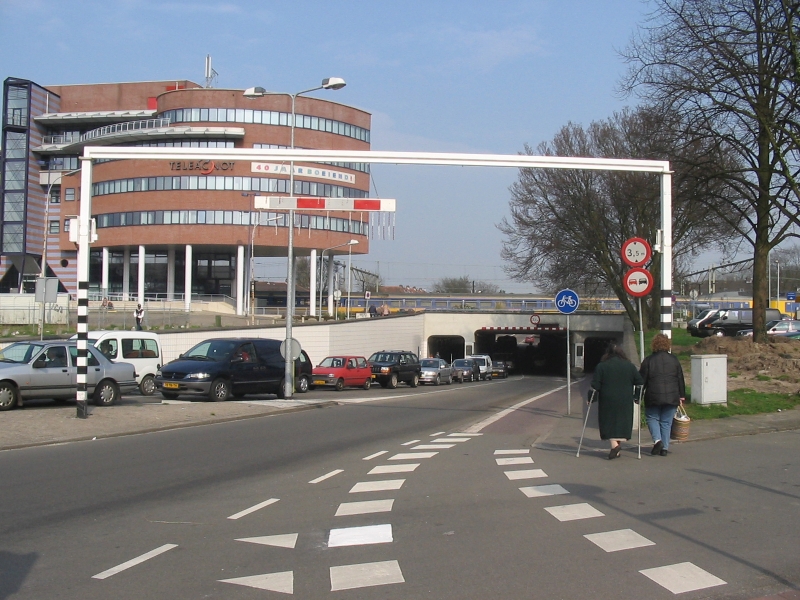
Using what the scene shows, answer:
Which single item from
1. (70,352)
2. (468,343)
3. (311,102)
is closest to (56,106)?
(311,102)

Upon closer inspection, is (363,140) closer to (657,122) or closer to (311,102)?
(311,102)

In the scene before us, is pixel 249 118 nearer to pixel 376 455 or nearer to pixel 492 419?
pixel 492 419

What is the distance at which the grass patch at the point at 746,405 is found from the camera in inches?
624

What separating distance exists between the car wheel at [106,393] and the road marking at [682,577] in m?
15.6

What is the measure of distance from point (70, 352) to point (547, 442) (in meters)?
11.4

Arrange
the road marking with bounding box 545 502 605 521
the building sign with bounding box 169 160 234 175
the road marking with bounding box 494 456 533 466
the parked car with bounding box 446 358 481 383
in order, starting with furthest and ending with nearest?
1. the building sign with bounding box 169 160 234 175
2. the parked car with bounding box 446 358 481 383
3. the road marking with bounding box 494 456 533 466
4. the road marking with bounding box 545 502 605 521

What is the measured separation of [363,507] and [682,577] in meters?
3.43

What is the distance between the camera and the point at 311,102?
6388cm

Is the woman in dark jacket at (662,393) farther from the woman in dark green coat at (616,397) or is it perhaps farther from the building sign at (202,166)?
the building sign at (202,166)

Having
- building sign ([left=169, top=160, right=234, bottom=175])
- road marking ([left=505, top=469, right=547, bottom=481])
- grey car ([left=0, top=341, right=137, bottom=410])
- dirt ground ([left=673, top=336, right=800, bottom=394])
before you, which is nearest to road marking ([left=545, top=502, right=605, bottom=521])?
road marking ([left=505, top=469, right=547, bottom=481])

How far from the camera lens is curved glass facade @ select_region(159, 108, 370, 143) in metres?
63.6

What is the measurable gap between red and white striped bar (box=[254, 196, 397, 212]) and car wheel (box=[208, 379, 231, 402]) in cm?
528

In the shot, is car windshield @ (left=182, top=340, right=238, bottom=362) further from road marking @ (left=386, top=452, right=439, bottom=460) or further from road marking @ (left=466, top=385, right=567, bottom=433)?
road marking @ (left=386, top=452, right=439, bottom=460)

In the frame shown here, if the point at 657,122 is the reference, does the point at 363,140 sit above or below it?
above
